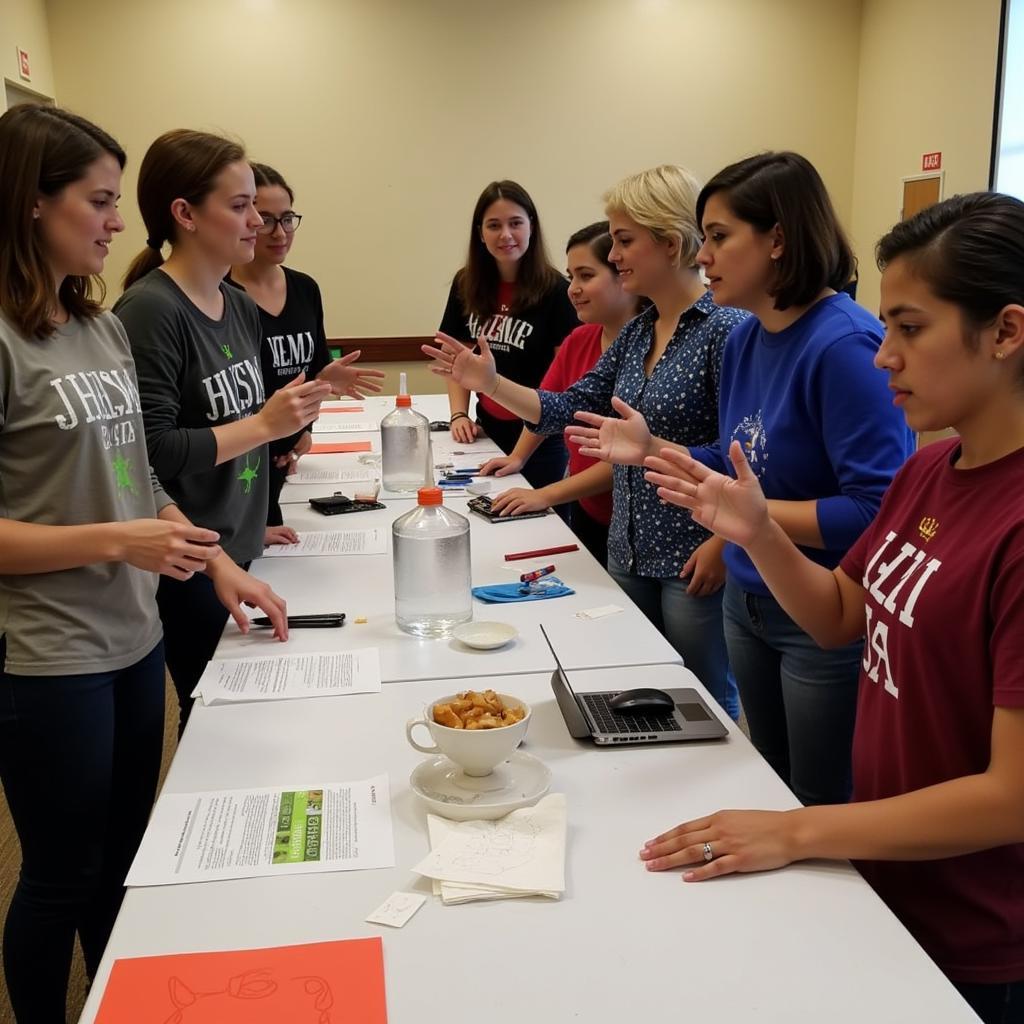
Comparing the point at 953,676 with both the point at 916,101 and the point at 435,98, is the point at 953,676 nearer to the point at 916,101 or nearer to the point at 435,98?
the point at 916,101

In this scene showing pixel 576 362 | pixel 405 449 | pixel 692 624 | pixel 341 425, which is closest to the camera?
pixel 692 624

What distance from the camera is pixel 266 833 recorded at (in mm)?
1117

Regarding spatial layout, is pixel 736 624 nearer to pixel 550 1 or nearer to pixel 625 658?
pixel 625 658

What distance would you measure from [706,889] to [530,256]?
9.38 feet

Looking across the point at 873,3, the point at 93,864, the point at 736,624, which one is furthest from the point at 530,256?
the point at 873,3

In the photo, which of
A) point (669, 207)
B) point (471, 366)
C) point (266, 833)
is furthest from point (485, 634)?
point (471, 366)

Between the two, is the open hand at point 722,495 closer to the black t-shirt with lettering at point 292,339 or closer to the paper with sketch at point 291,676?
the paper with sketch at point 291,676

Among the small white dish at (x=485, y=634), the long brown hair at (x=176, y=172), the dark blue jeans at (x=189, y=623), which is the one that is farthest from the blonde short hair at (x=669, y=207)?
the dark blue jeans at (x=189, y=623)

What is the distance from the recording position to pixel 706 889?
1002mm

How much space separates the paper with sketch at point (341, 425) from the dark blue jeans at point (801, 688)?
8.13 feet

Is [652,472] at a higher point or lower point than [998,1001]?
higher

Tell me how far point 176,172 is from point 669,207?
1.03 meters

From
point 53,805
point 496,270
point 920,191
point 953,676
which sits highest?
point 920,191

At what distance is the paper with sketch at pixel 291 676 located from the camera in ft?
4.87
